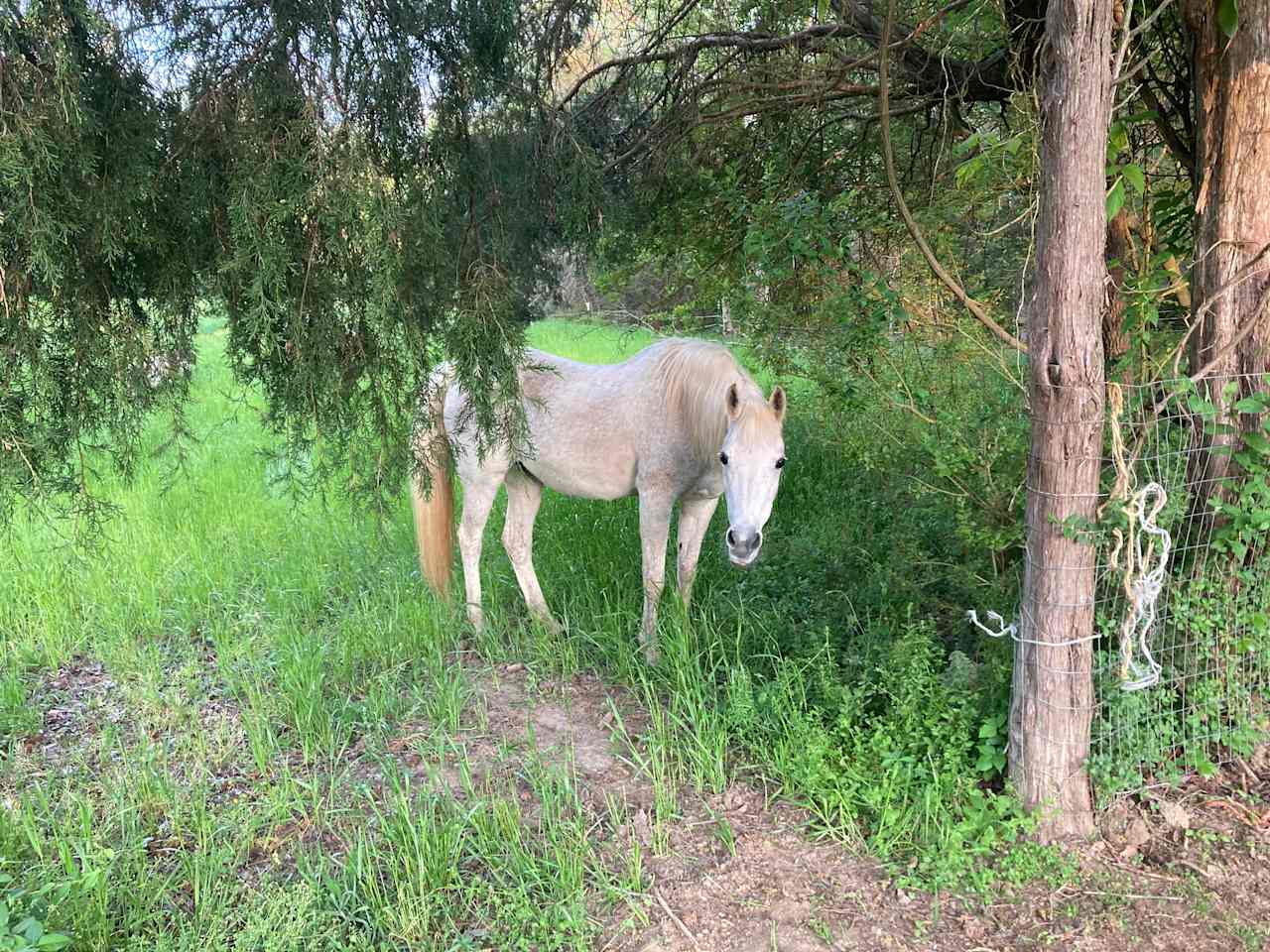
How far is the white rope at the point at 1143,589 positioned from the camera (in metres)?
2.46

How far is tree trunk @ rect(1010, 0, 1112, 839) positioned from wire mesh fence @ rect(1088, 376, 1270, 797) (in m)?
0.11

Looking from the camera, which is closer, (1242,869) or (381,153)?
(381,153)

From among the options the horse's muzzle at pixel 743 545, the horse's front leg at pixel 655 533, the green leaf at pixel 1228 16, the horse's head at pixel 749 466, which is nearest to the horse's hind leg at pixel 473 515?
the horse's front leg at pixel 655 533

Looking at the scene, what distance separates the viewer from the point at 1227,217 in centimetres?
283

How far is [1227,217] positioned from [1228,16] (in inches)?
25.3

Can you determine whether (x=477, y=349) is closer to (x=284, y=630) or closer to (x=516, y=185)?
(x=516, y=185)

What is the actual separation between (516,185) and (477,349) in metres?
0.55

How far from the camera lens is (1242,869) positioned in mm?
2598

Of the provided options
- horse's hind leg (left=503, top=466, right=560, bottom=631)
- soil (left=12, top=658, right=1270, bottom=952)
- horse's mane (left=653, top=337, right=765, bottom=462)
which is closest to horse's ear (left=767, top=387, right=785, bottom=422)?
horse's mane (left=653, top=337, right=765, bottom=462)

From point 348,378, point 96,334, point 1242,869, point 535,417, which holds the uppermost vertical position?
point 96,334

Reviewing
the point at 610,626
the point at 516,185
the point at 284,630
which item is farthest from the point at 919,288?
the point at 284,630

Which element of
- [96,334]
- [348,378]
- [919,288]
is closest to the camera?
[96,334]

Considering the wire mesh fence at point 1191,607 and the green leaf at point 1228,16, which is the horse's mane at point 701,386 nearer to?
the wire mesh fence at point 1191,607

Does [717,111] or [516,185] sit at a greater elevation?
[717,111]
